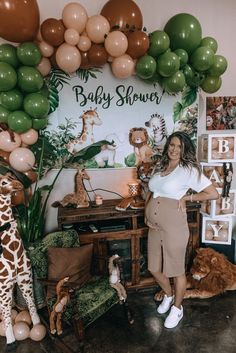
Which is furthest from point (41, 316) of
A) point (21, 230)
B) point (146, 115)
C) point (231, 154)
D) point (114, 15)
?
point (114, 15)

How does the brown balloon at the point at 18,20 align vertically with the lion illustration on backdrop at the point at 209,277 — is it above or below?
above

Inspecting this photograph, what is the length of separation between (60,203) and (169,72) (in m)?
1.58

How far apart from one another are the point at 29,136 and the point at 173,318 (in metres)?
1.97

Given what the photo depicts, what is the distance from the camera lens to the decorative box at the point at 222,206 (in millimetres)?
2799

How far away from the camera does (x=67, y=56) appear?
2.15 m

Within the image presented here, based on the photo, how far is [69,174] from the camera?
110 inches

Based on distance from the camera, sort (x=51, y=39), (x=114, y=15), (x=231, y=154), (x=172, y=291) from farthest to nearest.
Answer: (x=231, y=154) < (x=172, y=291) < (x=114, y=15) < (x=51, y=39)

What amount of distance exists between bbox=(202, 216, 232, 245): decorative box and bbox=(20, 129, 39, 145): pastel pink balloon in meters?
1.90

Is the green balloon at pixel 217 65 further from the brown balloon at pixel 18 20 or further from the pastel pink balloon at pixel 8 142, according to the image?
the pastel pink balloon at pixel 8 142

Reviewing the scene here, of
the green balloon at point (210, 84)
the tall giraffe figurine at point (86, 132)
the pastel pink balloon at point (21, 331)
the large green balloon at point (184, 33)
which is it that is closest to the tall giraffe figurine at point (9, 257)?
the pastel pink balloon at point (21, 331)

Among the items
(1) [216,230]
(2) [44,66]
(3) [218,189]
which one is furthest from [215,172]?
(2) [44,66]

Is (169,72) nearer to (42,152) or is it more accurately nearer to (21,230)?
(42,152)

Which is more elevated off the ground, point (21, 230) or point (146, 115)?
point (146, 115)

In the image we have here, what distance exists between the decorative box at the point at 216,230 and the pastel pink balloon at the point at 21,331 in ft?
6.20
